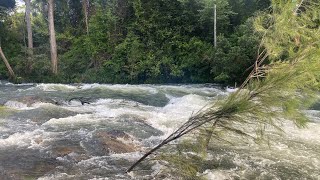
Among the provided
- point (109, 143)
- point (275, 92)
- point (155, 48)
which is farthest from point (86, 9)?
point (275, 92)

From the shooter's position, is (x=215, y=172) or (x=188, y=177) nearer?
(x=188, y=177)

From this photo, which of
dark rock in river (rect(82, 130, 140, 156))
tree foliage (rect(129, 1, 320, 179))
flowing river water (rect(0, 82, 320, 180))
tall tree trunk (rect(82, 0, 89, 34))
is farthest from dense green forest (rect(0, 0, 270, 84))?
tree foliage (rect(129, 1, 320, 179))

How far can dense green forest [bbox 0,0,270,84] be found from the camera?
1738 centimetres

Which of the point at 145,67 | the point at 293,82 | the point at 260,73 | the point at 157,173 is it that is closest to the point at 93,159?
the point at 157,173

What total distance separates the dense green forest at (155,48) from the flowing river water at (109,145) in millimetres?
6518

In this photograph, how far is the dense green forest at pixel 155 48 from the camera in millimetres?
17375

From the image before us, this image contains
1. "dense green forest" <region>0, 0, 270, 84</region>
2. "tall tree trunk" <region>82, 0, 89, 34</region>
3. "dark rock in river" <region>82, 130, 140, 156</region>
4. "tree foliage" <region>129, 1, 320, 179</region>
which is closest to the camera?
"tree foliage" <region>129, 1, 320, 179</region>

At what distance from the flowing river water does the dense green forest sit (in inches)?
257

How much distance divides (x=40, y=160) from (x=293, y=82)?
15.4ft

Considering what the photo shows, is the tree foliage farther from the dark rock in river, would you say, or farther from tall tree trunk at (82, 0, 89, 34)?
tall tree trunk at (82, 0, 89, 34)

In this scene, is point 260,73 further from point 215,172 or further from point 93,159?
→ point 93,159

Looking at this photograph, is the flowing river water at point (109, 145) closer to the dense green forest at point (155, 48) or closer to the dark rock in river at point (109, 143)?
the dark rock in river at point (109, 143)

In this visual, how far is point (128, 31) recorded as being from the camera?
2208 centimetres

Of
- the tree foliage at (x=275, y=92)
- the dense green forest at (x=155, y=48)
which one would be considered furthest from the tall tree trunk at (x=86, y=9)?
the tree foliage at (x=275, y=92)
